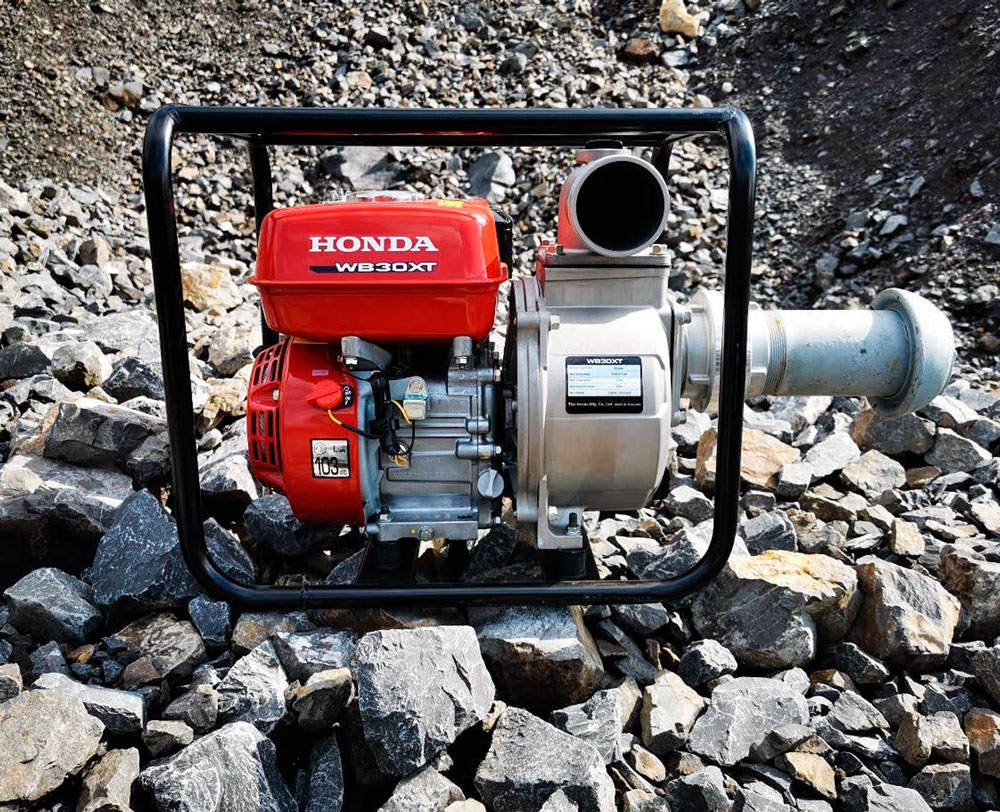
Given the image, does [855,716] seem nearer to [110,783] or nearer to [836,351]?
[836,351]

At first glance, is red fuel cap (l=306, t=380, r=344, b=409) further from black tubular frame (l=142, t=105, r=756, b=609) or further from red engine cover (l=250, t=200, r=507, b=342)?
black tubular frame (l=142, t=105, r=756, b=609)

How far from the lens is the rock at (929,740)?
1980 mm

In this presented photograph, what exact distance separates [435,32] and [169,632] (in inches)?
255

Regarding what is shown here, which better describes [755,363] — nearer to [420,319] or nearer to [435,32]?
[420,319]

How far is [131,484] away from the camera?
2.67m

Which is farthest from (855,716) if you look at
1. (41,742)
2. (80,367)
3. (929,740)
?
(80,367)

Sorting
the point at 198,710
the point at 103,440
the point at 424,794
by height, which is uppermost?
the point at 103,440

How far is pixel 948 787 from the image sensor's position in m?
1.92

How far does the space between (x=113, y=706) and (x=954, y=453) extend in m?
2.97

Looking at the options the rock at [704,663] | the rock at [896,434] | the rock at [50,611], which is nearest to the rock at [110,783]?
the rock at [50,611]

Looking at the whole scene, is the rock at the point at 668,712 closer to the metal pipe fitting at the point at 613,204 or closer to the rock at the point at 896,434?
the metal pipe fitting at the point at 613,204

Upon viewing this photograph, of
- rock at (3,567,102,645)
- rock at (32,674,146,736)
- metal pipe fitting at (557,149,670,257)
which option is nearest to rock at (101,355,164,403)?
rock at (3,567,102,645)

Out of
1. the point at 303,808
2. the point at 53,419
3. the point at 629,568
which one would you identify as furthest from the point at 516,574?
the point at 53,419

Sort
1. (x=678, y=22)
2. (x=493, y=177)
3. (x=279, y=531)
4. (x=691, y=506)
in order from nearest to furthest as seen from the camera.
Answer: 1. (x=279, y=531)
2. (x=691, y=506)
3. (x=493, y=177)
4. (x=678, y=22)
